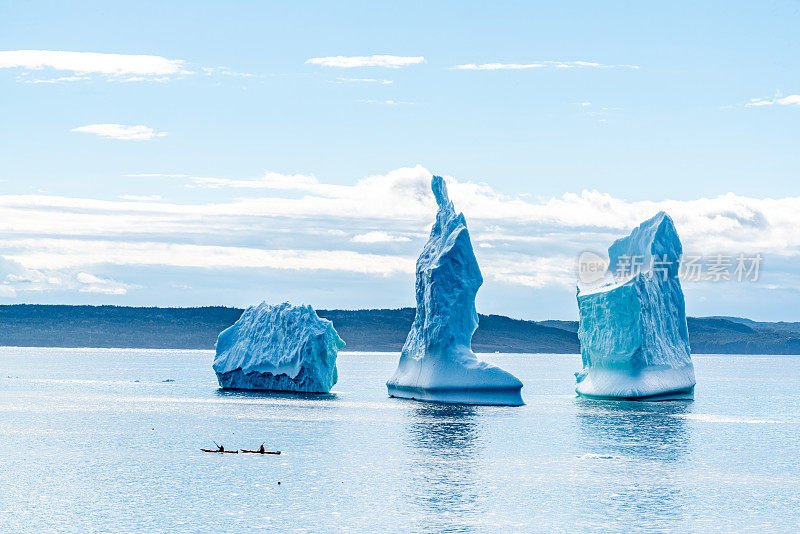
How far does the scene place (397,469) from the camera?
3067 cm

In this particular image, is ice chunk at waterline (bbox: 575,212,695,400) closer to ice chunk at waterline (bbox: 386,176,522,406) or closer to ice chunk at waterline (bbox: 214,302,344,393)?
ice chunk at waterline (bbox: 386,176,522,406)

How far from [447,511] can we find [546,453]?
436 inches

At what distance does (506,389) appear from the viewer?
46781mm

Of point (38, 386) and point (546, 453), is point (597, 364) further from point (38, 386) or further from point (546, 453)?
point (38, 386)

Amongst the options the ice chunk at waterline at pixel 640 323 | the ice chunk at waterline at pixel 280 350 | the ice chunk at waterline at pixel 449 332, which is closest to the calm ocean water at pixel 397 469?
the ice chunk at waterline at pixel 449 332

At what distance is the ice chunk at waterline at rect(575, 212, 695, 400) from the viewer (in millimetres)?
47375

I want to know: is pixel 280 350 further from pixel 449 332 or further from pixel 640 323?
pixel 640 323

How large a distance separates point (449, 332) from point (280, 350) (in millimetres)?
12220

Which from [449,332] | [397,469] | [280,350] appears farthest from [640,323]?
[397,469]

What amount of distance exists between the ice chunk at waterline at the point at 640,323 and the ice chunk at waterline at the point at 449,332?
4.95m

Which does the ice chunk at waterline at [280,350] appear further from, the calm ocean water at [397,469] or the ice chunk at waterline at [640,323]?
the ice chunk at waterline at [640,323]

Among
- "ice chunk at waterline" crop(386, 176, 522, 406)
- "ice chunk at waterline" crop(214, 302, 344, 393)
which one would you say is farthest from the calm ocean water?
"ice chunk at waterline" crop(214, 302, 344, 393)

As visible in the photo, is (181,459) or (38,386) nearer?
(181,459)

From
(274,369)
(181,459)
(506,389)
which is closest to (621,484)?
(181,459)
